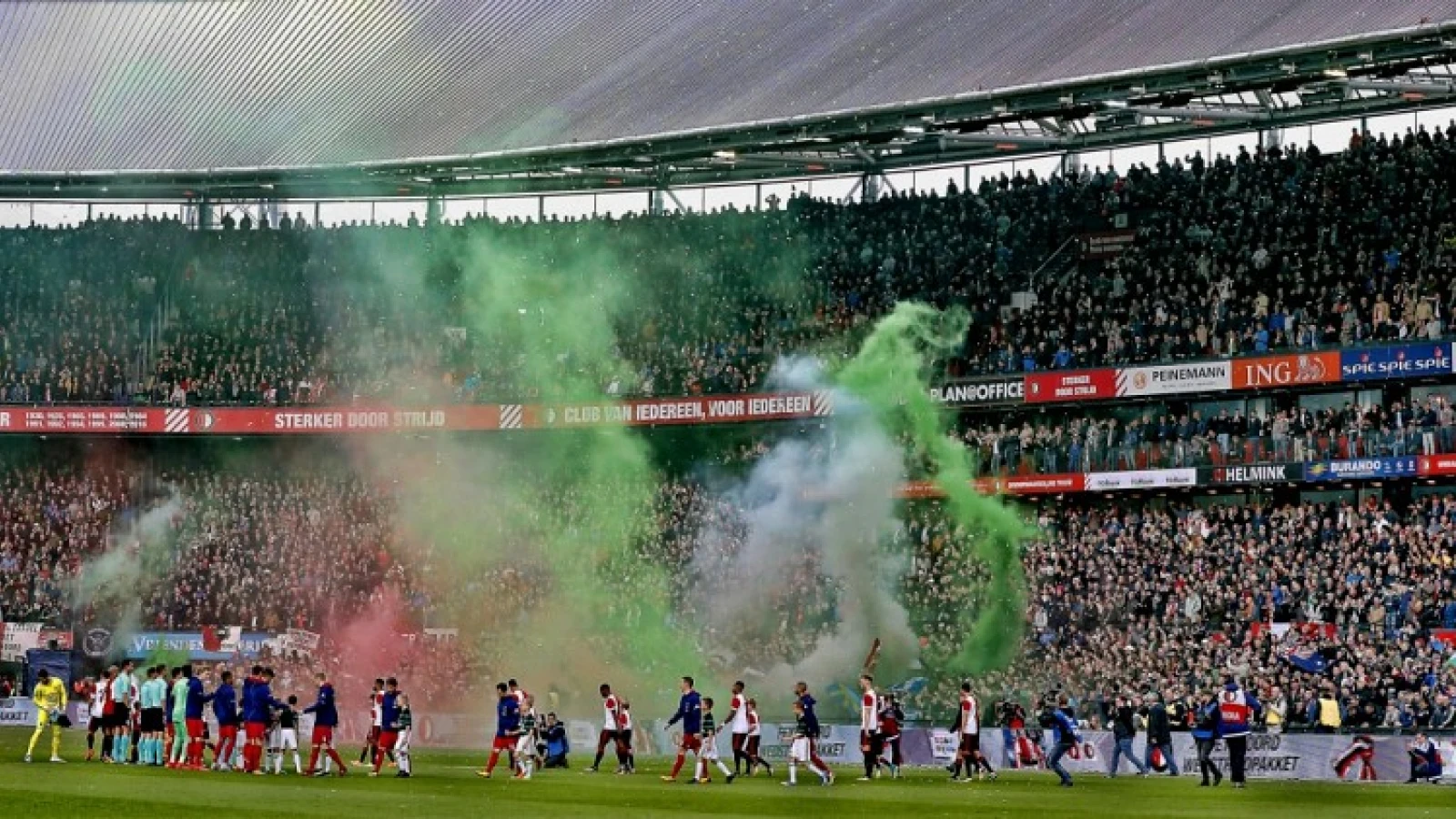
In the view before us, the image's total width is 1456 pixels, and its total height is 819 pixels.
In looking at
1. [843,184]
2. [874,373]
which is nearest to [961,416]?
[874,373]

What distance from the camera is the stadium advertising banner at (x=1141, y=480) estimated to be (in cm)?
5322

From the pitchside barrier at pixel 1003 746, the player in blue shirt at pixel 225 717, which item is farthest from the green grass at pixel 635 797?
the pitchside barrier at pixel 1003 746

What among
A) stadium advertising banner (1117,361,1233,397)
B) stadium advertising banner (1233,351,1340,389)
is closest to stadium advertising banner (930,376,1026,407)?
stadium advertising banner (1117,361,1233,397)

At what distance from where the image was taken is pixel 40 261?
230ft

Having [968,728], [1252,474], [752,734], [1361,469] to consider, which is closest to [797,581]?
[1252,474]

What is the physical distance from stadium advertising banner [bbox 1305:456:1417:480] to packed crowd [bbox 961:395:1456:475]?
0.56 ft

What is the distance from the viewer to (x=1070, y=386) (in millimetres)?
55812

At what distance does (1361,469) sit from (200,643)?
106 feet

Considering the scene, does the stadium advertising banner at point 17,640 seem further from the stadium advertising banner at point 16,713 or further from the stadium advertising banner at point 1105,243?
the stadium advertising banner at point 1105,243

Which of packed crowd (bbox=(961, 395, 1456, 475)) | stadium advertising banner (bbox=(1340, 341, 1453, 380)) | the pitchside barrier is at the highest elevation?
stadium advertising banner (bbox=(1340, 341, 1453, 380))

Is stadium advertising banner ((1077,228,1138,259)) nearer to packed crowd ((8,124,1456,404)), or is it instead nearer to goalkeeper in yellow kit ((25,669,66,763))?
packed crowd ((8,124,1456,404))

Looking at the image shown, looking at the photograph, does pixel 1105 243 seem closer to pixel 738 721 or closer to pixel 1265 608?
pixel 1265 608

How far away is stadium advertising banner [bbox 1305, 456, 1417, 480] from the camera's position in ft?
162

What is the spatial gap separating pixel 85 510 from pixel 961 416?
90.8ft
